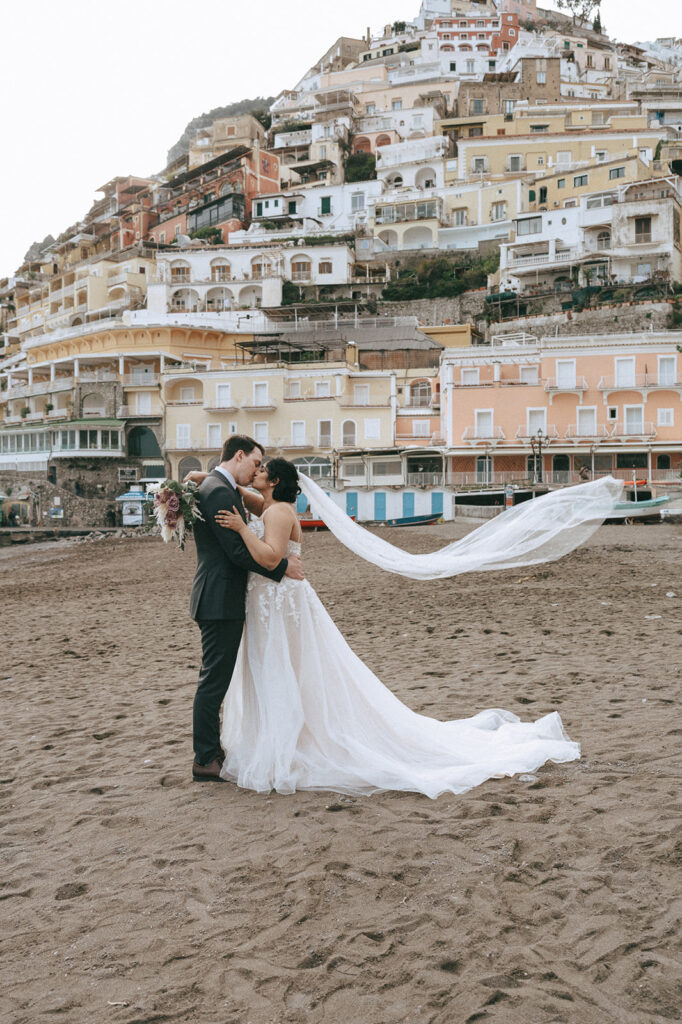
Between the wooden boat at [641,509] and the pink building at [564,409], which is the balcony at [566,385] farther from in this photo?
the wooden boat at [641,509]

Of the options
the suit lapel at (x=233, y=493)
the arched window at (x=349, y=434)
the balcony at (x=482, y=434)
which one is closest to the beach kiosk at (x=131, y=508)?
the arched window at (x=349, y=434)

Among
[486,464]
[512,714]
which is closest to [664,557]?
[512,714]

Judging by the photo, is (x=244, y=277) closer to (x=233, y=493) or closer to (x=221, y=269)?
(x=221, y=269)

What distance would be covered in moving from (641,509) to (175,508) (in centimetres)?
2230

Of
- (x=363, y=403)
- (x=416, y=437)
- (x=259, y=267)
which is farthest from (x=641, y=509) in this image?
(x=259, y=267)

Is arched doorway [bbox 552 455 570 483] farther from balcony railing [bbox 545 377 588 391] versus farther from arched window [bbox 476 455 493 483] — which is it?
balcony railing [bbox 545 377 588 391]

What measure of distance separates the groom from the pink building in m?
31.7

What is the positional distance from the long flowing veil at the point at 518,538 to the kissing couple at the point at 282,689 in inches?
46.7

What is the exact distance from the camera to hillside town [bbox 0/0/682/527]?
36500mm

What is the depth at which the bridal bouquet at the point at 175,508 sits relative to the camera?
4.41 meters

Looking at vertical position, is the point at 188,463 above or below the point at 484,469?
above

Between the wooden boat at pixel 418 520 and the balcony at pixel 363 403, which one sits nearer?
the wooden boat at pixel 418 520

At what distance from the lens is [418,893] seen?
124 inches

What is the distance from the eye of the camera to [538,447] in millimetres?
35812
